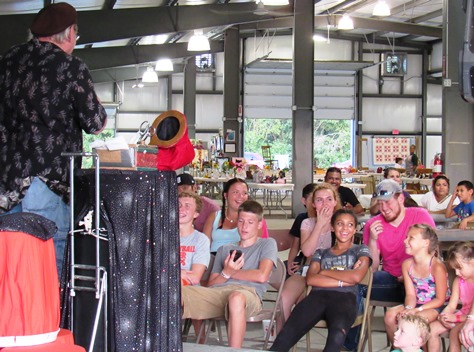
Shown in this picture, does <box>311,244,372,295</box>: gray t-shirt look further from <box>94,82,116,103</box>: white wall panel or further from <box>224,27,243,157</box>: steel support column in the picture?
<box>94,82,116,103</box>: white wall panel

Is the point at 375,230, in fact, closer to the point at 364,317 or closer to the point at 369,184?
the point at 364,317

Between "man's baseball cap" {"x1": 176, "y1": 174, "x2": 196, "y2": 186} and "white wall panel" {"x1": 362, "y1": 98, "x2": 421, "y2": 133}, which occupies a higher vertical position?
"white wall panel" {"x1": 362, "y1": 98, "x2": 421, "y2": 133}

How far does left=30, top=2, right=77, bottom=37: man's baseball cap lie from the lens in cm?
325

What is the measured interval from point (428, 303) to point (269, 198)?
54.0 feet

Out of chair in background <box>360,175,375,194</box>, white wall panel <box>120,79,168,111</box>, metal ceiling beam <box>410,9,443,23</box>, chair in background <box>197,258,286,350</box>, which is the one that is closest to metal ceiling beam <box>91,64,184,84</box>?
white wall panel <box>120,79,168,111</box>

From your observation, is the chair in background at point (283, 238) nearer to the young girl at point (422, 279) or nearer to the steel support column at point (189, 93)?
the young girl at point (422, 279)

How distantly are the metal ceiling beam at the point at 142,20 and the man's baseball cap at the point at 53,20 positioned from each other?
706 cm

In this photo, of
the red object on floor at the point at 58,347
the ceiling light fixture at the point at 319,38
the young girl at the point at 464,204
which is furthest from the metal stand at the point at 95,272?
the ceiling light fixture at the point at 319,38

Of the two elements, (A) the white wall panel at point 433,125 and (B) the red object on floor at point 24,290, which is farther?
(A) the white wall panel at point 433,125

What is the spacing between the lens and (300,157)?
56.2 feet

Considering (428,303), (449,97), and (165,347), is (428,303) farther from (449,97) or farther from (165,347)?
(449,97)

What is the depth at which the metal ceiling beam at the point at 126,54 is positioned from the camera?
19141mm

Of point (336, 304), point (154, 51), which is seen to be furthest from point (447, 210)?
point (154, 51)

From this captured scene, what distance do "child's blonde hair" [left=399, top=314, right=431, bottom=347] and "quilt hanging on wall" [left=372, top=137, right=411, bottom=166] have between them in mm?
24497
